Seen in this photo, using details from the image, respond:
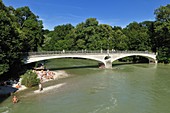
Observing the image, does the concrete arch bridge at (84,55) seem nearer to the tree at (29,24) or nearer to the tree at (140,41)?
the tree at (29,24)

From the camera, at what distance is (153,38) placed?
7600 cm

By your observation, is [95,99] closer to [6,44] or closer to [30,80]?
[30,80]

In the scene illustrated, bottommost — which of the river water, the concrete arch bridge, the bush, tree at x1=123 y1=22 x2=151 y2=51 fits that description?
the river water

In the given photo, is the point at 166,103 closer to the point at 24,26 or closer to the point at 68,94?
the point at 68,94

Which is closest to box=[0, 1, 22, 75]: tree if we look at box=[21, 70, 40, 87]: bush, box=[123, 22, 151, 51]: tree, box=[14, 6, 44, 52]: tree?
box=[21, 70, 40, 87]: bush

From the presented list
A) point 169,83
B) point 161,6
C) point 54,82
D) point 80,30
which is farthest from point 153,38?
point 54,82

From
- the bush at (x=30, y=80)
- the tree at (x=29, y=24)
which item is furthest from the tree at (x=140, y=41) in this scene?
the bush at (x=30, y=80)

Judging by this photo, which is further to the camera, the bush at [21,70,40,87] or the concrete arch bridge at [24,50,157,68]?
the concrete arch bridge at [24,50,157,68]

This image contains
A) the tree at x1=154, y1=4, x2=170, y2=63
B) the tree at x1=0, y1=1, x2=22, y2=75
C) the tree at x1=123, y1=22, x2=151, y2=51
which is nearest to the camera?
the tree at x1=0, y1=1, x2=22, y2=75

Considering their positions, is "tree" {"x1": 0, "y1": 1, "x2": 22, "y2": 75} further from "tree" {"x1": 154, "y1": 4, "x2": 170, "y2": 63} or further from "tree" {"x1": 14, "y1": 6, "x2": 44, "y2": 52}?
"tree" {"x1": 154, "y1": 4, "x2": 170, "y2": 63}

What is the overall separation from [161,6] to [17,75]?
5105 cm

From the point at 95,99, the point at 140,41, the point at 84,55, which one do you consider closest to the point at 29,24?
the point at 84,55

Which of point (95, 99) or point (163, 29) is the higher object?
point (163, 29)

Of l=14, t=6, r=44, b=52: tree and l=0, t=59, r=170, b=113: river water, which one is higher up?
l=14, t=6, r=44, b=52: tree
